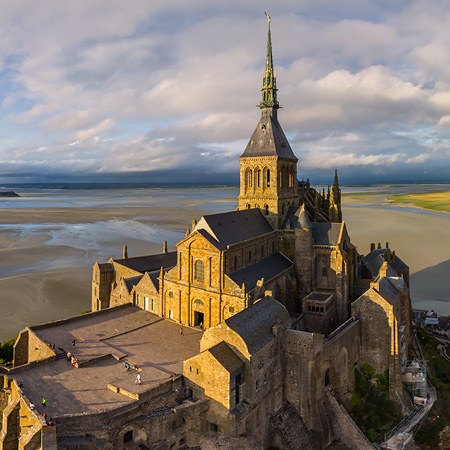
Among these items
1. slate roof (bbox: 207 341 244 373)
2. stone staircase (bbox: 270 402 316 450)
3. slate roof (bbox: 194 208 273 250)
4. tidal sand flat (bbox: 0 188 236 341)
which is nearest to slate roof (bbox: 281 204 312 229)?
slate roof (bbox: 194 208 273 250)

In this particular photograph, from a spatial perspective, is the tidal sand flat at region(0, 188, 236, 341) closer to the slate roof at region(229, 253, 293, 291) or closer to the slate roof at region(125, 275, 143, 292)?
the slate roof at region(125, 275, 143, 292)

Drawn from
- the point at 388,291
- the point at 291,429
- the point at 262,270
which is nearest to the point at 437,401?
the point at 388,291

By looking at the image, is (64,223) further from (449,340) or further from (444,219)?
(444,219)

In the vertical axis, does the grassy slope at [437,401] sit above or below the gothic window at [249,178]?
below

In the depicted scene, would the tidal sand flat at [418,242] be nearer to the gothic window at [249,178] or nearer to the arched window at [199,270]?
the gothic window at [249,178]

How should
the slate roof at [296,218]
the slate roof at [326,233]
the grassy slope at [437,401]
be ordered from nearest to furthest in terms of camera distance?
1. the grassy slope at [437,401]
2. the slate roof at [326,233]
3. the slate roof at [296,218]

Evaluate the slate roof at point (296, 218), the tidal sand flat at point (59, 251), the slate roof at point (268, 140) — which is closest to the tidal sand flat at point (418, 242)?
the slate roof at point (296, 218)
